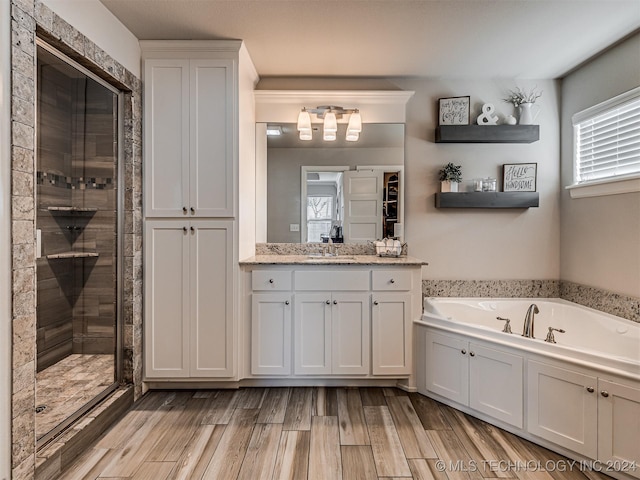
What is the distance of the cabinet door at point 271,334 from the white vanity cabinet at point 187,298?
184 mm

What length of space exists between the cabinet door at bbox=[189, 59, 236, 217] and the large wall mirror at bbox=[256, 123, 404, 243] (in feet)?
2.01

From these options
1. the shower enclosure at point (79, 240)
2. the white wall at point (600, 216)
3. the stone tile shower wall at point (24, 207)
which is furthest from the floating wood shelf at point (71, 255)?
the white wall at point (600, 216)

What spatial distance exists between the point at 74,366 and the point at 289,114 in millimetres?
2531

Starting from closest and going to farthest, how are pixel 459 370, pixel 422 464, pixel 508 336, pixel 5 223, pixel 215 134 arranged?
pixel 5 223
pixel 422 464
pixel 508 336
pixel 459 370
pixel 215 134

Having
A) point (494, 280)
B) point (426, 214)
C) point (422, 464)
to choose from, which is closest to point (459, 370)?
point (422, 464)

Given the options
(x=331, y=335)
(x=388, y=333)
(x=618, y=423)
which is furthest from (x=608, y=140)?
(x=331, y=335)

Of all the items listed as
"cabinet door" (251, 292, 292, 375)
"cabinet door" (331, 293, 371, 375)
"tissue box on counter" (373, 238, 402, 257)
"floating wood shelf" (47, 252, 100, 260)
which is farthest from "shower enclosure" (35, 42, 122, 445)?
"tissue box on counter" (373, 238, 402, 257)

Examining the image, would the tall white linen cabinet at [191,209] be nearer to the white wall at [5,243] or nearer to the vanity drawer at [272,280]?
the vanity drawer at [272,280]

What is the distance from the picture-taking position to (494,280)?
10.8ft

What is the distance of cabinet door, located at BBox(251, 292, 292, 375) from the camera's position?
2.74 m

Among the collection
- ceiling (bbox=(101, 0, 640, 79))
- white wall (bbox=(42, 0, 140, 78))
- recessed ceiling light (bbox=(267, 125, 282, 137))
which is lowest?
recessed ceiling light (bbox=(267, 125, 282, 137))

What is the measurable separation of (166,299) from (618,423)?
109 inches

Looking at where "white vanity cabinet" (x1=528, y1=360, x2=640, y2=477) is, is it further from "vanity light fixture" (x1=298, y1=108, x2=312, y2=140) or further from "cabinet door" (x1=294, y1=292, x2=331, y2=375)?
"vanity light fixture" (x1=298, y1=108, x2=312, y2=140)

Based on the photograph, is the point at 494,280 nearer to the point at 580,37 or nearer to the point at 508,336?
the point at 508,336
